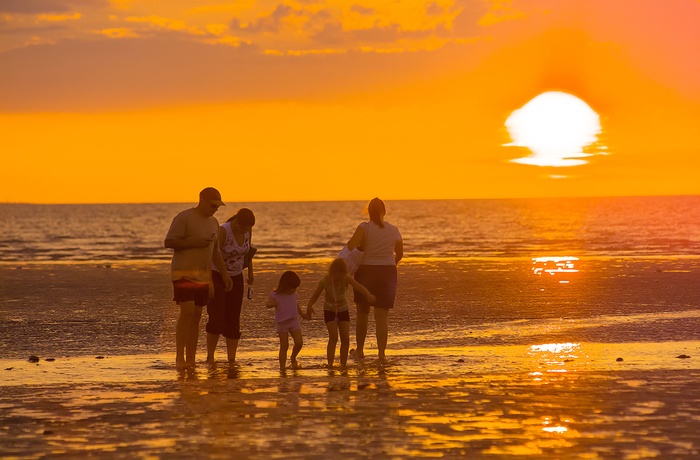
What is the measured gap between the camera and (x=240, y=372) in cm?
1087

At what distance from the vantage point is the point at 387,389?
9.33 meters

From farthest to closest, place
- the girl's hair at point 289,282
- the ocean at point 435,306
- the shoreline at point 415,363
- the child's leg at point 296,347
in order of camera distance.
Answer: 1. the ocean at point 435,306
2. the girl's hair at point 289,282
3. the child's leg at point 296,347
4. the shoreline at point 415,363

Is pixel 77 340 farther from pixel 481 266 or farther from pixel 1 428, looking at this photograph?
pixel 481 266

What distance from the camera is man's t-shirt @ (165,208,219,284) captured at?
11.1 meters

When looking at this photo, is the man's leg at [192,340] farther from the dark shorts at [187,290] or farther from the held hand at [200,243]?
the held hand at [200,243]

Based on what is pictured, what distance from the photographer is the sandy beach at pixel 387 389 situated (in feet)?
23.2

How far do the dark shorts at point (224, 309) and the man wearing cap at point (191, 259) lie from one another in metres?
0.54

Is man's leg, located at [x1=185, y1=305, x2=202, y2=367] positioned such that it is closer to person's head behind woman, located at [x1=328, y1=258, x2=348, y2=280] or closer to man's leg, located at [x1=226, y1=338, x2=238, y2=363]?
man's leg, located at [x1=226, y1=338, x2=238, y2=363]

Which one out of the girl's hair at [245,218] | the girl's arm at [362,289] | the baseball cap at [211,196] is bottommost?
the girl's arm at [362,289]

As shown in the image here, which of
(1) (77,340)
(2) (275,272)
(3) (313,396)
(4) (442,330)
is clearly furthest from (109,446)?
(2) (275,272)

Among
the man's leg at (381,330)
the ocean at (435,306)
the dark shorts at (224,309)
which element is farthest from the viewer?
the ocean at (435,306)

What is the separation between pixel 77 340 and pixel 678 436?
8972 mm

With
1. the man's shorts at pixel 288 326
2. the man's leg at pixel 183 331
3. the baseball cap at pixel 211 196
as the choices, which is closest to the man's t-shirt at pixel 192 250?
the baseball cap at pixel 211 196

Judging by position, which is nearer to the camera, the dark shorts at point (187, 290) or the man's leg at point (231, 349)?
the dark shorts at point (187, 290)
